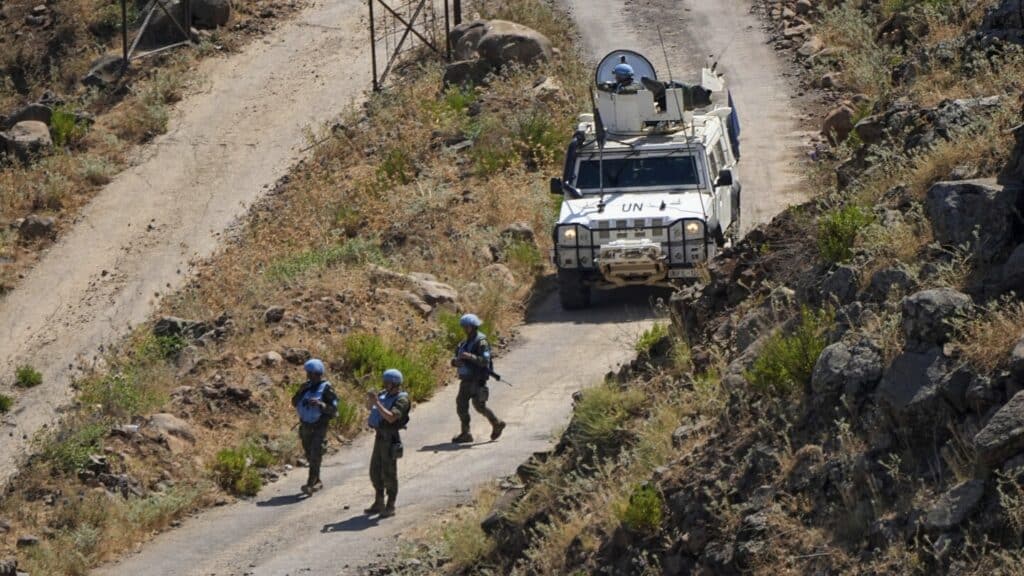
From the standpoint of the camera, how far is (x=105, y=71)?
119 ft

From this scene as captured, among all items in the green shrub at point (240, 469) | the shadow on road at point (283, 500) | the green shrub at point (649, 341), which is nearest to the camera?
the green shrub at point (649, 341)

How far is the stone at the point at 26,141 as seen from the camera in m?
31.7

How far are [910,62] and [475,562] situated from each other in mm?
7859

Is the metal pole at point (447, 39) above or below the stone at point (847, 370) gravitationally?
below

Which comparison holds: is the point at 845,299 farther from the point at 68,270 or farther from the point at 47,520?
the point at 68,270

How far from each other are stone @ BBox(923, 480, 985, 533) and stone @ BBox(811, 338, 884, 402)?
134cm

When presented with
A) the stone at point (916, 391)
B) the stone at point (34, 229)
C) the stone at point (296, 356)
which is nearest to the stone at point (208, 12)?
the stone at point (34, 229)

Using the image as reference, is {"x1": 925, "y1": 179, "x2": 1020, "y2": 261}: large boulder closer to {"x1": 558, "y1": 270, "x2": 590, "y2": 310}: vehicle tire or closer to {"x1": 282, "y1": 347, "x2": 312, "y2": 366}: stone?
{"x1": 558, "y1": 270, "x2": 590, "y2": 310}: vehicle tire

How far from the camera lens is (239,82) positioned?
3588cm

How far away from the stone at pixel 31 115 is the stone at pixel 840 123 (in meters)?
16.5

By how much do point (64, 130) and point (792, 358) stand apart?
976 inches

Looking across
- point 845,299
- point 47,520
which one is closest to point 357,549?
point 47,520

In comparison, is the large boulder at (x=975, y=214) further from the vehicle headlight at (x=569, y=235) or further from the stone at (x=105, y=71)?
the stone at (x=105, y=71)

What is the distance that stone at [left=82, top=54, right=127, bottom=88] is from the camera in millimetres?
35750
